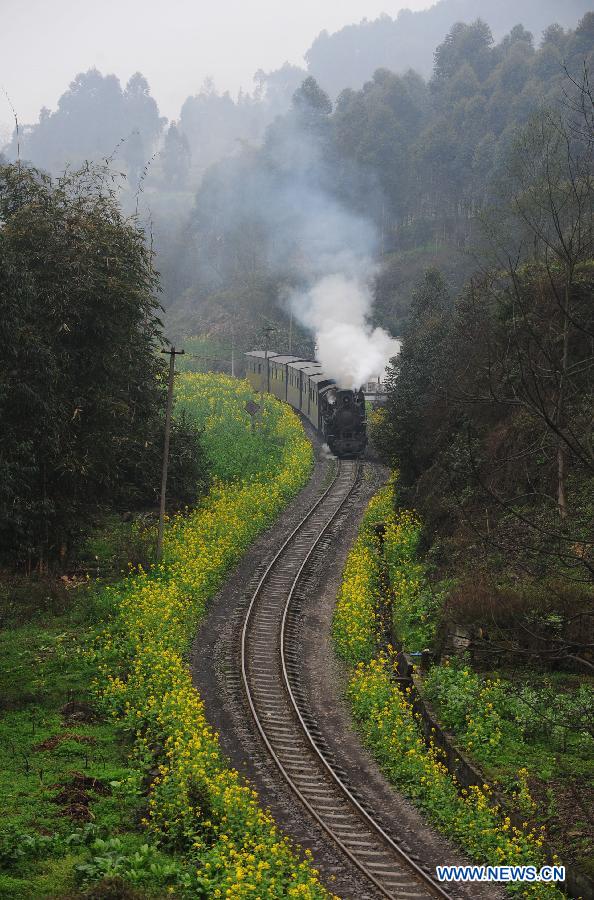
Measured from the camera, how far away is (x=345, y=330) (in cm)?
5809

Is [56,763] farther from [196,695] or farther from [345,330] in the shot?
[345,330]

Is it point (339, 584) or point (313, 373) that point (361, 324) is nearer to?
point (313, 373)

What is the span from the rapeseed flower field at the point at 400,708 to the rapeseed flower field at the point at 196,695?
280 centimetres

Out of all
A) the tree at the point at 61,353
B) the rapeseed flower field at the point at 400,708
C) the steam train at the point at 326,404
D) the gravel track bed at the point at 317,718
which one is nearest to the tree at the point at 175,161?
the steam train at the point at 326,404

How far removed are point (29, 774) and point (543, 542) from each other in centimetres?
1403

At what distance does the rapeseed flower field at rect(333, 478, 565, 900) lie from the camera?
13977mm

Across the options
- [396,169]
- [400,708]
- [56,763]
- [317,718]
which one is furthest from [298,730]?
[396,169]

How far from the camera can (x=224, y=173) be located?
110m

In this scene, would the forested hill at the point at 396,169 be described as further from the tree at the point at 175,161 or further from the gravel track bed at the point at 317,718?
the tree at the point at 175,161

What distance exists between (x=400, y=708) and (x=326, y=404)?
2647 centimetres

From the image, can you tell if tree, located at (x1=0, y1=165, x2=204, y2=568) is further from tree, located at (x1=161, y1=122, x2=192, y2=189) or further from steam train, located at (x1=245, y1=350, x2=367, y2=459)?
tree, located at (x1=161, y1=122, x2=192, y2=189)

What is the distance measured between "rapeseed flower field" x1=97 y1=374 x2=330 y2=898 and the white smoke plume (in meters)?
7.78

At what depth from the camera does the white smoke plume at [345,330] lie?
161 feet

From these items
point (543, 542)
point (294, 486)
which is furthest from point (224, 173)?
point (543, 542)
